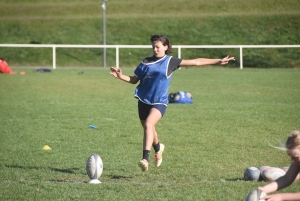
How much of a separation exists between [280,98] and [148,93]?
10152 millimetres

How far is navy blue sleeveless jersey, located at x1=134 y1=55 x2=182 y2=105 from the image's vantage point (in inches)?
326

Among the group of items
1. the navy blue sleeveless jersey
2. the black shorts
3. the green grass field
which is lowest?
the green grass field

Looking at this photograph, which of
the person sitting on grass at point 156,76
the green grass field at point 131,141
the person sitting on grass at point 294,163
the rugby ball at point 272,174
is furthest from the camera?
the person sitting on grass at point 156,76

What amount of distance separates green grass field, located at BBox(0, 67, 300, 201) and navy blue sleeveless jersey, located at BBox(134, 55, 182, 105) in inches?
41.4

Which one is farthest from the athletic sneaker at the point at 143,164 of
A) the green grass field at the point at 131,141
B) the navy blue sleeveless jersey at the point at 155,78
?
the navy blue sleeveless jersey at the point at 155,78

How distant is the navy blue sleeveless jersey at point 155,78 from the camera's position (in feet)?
27.2

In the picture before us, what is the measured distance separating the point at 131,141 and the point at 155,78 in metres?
2.86

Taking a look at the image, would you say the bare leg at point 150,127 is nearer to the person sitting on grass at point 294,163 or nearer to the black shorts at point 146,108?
the black shorts at point 146,108

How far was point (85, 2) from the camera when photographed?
49312 millimetres

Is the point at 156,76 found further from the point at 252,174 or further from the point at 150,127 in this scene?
the point at 252,174

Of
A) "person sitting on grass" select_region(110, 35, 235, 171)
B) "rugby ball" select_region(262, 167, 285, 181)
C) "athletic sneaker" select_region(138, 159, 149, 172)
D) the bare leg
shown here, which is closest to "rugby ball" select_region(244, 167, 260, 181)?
"rugby ball" select_region(262, 167, 285, 181)

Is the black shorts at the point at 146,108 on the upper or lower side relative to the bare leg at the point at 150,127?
upper

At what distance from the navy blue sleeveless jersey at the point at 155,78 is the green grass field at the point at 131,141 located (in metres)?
1.05

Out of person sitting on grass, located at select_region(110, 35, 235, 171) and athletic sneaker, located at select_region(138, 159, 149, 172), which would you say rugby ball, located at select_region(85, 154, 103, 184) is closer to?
athletic sneaker, located at select_region(138, 159, 149, 172)
